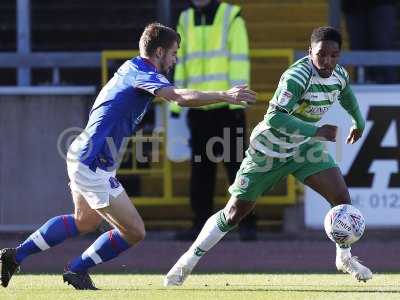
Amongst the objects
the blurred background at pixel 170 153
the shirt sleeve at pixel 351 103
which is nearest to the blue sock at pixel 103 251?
the shirt sleeve at pixel 351 103

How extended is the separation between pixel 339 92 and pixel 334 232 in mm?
1097

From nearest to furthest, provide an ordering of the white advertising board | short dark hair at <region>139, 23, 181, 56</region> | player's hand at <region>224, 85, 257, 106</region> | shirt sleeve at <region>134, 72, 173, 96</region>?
player's hand at <region>224, 85, 257, 106</region> < shirt sleeve at <region>134, 72, 173, 96</region> < short dark hair at <region>139, 23, 181, 56</region> < the white advertising board

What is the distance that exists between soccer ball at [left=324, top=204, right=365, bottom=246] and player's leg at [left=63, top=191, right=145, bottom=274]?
143 centimetres

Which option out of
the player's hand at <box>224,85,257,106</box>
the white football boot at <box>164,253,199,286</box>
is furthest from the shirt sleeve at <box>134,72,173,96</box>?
the white football boot at <box>164,253,199,286</box>

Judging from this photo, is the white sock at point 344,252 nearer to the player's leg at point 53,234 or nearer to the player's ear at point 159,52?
the player's leg at point 53,234

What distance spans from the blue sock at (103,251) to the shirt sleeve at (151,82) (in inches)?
44.5

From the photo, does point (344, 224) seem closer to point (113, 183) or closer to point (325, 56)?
point (325, 56)

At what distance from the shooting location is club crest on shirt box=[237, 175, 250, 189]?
9383 millimetres

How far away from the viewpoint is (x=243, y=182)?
30.8 feet

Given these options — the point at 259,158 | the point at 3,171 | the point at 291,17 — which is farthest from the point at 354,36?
the point at 259,158

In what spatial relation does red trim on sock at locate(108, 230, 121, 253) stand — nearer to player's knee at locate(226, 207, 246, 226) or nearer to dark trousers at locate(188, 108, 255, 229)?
player's knee at locate(226, 207, 246, 226)

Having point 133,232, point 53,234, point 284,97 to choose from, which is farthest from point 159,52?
point 53,234

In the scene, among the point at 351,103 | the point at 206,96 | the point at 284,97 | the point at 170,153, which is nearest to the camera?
the point at 206,96

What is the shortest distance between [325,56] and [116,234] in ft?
6.72
